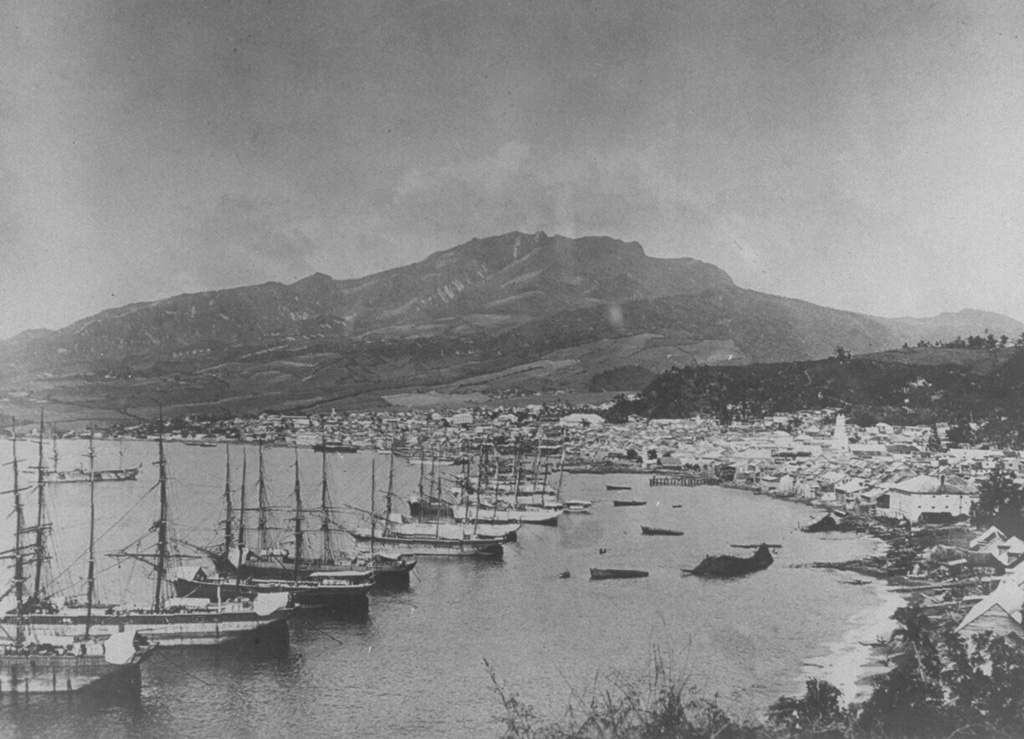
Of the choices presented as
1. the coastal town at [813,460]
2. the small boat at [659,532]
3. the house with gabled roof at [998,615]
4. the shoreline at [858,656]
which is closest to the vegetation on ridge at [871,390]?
the coastal town at [813,460]

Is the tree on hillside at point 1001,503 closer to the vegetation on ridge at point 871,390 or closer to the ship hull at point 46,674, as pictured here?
the vegetation on ridge at point 871,390

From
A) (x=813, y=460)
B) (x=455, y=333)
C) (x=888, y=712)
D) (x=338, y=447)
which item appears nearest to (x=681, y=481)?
(x=813, y=460)

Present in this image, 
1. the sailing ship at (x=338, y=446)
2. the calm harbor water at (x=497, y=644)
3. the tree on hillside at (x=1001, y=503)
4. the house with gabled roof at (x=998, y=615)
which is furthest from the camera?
the sailing ship at (x=338, y=446)

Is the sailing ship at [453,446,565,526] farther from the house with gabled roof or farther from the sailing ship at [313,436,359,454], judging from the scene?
the house with gabled roof

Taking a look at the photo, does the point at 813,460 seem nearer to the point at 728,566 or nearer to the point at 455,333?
the point at 728,566

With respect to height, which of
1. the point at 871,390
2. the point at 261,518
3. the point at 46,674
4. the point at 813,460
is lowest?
the point at 46,674

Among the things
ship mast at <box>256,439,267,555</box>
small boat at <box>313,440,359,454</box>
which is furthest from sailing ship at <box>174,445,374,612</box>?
small boat at <box>313,440,359,454</box>
